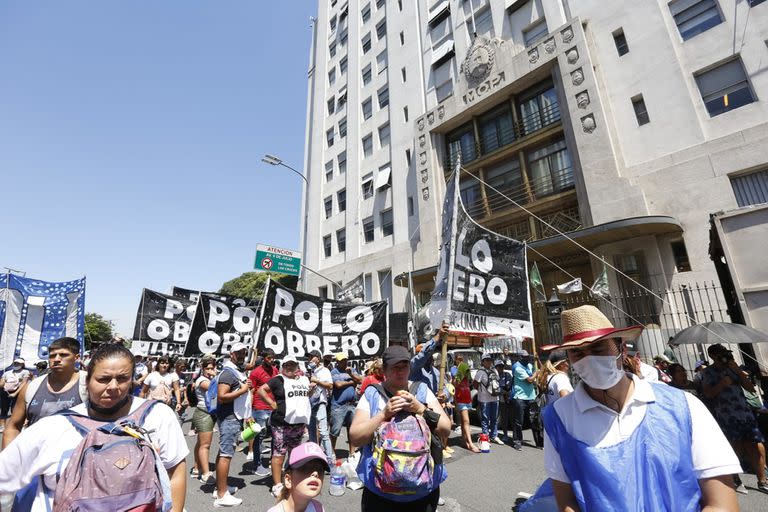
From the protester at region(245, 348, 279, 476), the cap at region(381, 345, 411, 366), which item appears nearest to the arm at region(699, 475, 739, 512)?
the cap at region(381, 345, 411, 366)

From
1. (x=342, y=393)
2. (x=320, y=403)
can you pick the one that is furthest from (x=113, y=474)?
(x=342, y=393)

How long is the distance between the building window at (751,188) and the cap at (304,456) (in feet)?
48.6

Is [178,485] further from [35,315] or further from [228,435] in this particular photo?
[35,315]

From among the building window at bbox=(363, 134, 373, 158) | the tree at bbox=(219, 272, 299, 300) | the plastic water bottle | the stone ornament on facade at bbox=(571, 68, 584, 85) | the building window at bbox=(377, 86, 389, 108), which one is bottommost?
the plastic water bottle

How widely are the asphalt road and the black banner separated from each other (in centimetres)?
244

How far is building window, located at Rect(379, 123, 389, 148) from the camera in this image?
82.6 ft

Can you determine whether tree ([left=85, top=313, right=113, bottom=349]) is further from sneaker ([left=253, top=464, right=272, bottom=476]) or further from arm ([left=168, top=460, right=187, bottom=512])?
arm ([left=168, top=460, right=187, bottom=512])

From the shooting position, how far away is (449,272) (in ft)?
19.1

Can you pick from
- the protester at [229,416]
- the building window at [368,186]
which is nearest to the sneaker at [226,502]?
the protester at [229,416]

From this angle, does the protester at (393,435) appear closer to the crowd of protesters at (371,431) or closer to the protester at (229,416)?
the crowd of protesters at (371,431)

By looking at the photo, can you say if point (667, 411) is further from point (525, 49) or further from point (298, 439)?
point (525, 49)

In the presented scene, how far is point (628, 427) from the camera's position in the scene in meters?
1.82

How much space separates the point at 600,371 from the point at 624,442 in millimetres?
343

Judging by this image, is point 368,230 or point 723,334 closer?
point 723,334
